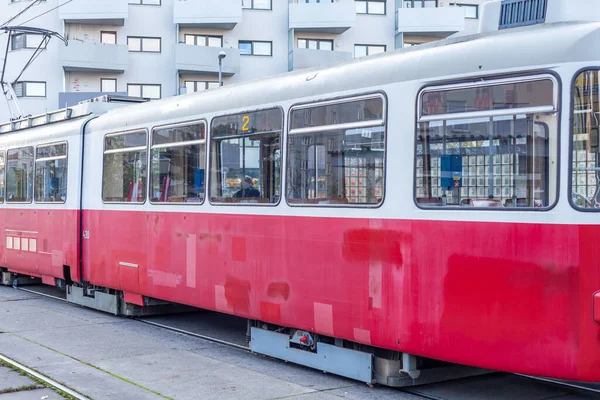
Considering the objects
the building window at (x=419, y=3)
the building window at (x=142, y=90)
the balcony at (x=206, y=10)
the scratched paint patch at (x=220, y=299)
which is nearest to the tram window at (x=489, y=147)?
the scratched paint patch at (x=220, y=299)

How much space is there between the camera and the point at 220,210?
944 cm

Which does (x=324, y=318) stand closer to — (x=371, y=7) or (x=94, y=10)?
(x=94, y=10)

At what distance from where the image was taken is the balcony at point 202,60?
37750 mm

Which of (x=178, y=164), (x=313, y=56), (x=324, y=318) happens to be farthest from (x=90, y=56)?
(x=324, y=318)

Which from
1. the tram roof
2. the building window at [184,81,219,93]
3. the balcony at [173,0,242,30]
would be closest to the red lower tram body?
the tram roof

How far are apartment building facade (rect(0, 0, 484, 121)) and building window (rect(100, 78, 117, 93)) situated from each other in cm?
5

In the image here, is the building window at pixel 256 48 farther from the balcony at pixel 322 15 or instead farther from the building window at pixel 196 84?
the building window at pixel 196 84

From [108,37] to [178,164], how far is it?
29999mm

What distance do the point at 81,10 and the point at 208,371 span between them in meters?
31.5

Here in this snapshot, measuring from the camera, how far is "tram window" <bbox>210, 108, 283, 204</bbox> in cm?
860

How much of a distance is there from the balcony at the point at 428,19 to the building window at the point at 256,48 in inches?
252

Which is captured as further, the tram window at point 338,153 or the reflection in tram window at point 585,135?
the tram window at point 338,153

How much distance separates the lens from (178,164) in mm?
10273

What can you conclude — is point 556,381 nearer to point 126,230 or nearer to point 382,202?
point 382,202
